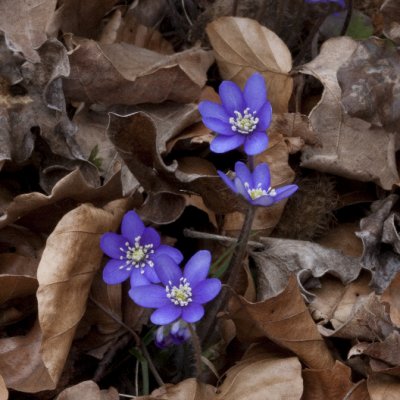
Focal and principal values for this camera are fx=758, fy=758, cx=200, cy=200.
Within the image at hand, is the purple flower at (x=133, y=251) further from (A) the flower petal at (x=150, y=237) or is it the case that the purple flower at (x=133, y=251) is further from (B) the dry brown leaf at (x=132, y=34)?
(B) the dry brown leaf at (x=132, y=34)

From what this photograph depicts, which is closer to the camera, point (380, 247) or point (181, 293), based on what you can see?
point (181, 293)

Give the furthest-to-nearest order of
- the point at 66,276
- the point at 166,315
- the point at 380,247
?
1. the point at 380,247
2. the point at 66,276
3. the point at 166,315

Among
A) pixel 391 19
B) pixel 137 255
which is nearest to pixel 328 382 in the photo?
pixel 137 255

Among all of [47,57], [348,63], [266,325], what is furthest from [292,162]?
[47,57]

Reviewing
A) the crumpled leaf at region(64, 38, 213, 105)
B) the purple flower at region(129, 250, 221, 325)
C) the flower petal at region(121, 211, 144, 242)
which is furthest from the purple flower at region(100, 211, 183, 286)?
the crumpled leaf at region(64, 38, 213, 105)

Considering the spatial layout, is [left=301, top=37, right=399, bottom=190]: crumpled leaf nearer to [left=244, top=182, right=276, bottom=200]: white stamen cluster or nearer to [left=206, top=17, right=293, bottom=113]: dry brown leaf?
[left=206, top=17, right=293, bottom=113]: dry brown leaf

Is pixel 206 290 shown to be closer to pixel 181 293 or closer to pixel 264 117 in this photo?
pixel 181 293
